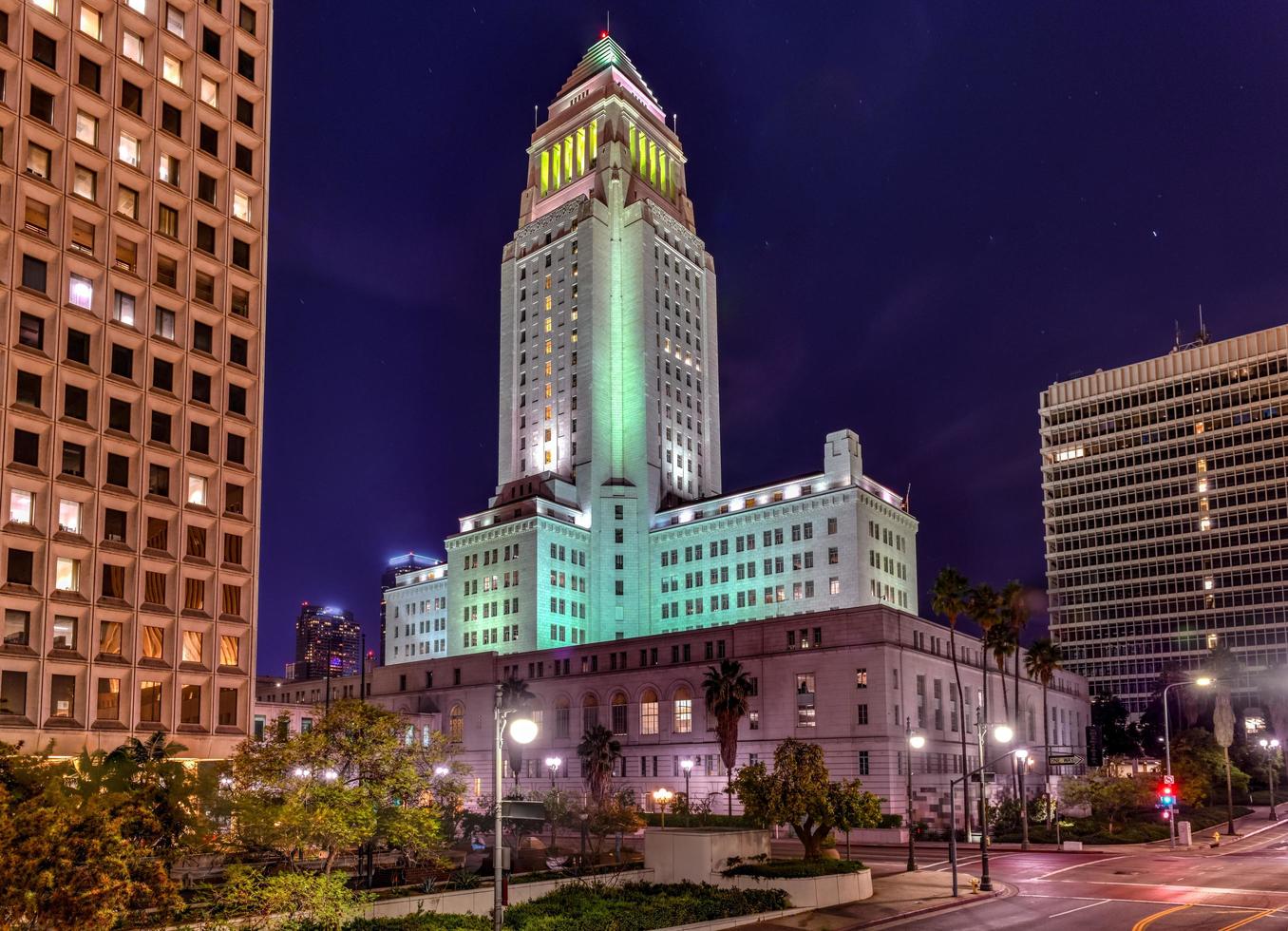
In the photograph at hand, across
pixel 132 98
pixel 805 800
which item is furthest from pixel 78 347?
pixel 805 800

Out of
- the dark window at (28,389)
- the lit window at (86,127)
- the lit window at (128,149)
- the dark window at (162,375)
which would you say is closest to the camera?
the dark window at (28,389)

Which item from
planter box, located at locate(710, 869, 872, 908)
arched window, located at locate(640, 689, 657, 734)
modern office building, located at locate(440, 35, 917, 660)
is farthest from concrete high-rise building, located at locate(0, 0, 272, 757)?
modern office building, located at locate(440, 35, 917, 660)

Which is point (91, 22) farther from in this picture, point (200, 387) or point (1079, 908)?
point (1079, 908)

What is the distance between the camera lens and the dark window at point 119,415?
203 ft

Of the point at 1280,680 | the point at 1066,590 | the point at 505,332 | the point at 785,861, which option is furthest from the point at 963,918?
the point at 1066,590

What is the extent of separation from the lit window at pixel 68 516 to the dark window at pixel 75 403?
463cm

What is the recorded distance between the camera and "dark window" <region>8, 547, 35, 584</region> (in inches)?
2206

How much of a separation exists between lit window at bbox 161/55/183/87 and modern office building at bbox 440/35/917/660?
74496 millimetres

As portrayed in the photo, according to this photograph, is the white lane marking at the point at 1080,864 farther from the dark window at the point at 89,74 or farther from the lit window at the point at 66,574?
the dark window at the point at 89,74

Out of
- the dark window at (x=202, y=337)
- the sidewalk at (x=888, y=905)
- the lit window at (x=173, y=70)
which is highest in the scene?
the lit window at (x=173, y=70)

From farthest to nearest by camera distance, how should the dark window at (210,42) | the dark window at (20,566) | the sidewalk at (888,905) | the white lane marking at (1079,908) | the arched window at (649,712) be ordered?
1. the arched window at (649,712)
2. the dark window at (210,42)
3. the dark window at (20,566)
4. the white lane marking at (1079,908)
5. the sidewalk at (888,905)

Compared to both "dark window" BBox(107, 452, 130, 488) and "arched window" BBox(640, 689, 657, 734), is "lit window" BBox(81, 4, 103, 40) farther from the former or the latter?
"arched window" BBox(640, 689, 657, 734)

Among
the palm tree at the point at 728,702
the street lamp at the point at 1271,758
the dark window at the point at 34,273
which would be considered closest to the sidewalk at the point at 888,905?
the palm tree at the point at 728,702

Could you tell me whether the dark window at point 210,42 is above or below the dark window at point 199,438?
above
